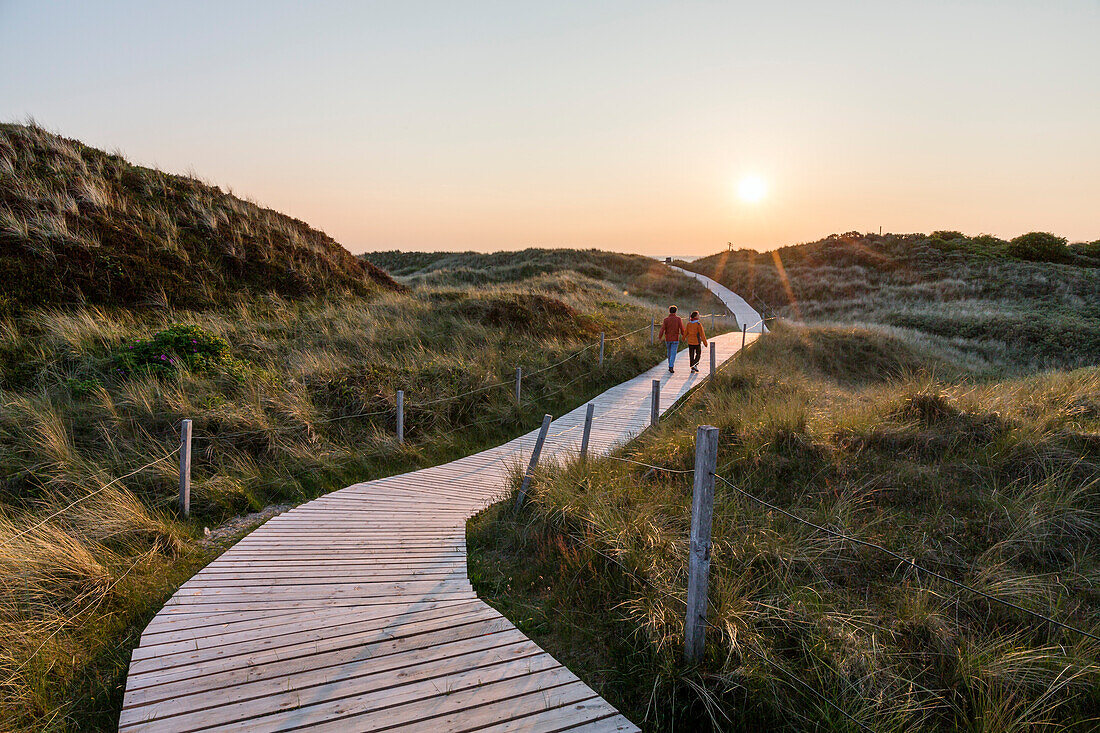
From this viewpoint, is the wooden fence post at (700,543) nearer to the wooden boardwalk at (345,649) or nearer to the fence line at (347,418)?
the wooden boardwalk at (345,649)

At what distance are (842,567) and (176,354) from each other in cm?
1142

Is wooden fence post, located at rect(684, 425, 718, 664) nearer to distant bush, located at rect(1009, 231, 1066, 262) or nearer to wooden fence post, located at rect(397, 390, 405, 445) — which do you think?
wooden fence post, located at rect(397, 390, 405, 445)

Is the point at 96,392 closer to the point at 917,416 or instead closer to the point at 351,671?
the point at 351,671

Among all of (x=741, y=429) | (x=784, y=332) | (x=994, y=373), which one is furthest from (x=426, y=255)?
(x=741, y=429)

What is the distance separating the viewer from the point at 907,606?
425 cm

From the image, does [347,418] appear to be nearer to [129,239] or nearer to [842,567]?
[842,567]

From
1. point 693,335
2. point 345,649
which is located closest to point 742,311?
point 693,335

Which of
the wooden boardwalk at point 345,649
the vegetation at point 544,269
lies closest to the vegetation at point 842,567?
the wooden boardwalk at point 345,649

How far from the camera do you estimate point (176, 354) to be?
10508 millimetres

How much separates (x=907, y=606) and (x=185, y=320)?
1486 cm

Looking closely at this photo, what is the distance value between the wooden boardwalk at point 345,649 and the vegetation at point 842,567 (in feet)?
1.57

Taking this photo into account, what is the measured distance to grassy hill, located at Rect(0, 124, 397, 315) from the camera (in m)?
13.2

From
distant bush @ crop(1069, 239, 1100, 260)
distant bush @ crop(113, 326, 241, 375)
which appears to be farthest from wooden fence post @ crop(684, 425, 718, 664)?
distant bush @ crop(1069, 239, 1100, 260)

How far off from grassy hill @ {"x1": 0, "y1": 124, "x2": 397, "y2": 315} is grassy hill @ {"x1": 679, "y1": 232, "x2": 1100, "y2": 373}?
81.1 ft
